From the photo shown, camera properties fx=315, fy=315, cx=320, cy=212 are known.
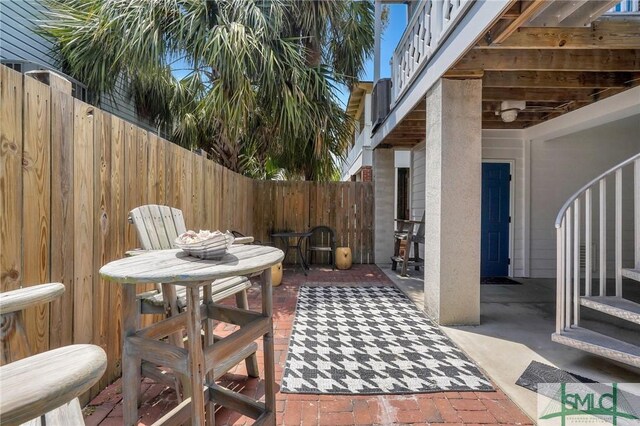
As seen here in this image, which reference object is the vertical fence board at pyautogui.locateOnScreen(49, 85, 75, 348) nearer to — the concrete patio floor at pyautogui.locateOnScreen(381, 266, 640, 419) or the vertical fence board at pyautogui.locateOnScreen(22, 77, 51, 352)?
the vertical fence board at pyautogui.locateOnScreen(22, 77, 51, 352)

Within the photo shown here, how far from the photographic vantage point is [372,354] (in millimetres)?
2506

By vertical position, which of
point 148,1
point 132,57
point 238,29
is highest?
point 148,1

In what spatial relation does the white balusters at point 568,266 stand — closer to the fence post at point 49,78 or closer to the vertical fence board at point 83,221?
the vertical fence board at point 83,221

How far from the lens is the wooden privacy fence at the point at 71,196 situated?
1374 mm

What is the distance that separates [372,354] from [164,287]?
1664mm

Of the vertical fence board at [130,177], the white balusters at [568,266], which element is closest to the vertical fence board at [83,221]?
the vertical fence board at [130,177]

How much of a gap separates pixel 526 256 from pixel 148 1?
271 inches

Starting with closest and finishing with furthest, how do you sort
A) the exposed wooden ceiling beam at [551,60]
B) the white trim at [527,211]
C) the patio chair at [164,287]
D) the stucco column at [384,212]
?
1. the patio chair at [164,287]
2. the exposed wooden ceiling beam at [551,60]
3. the white trim at [527,211]
4. the stucco column at [384,212]

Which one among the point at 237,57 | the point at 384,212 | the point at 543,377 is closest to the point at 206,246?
the point at 543,377

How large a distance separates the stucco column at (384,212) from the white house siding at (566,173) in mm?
2386

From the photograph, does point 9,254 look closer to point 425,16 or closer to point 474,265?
point 474,265

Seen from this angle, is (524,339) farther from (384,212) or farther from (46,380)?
(384,212)

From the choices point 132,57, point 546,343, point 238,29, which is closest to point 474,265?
point 546,343

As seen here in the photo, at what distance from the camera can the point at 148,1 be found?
4180 millimetres
